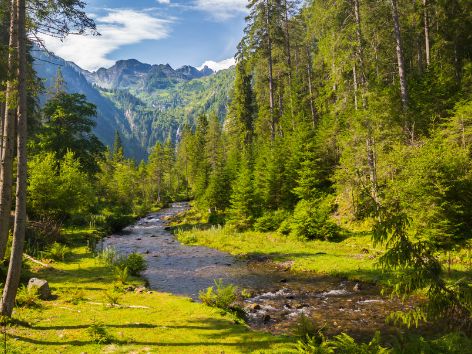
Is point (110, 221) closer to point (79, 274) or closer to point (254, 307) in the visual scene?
point (79, 274)

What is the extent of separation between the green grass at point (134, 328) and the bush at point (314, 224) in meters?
16.6

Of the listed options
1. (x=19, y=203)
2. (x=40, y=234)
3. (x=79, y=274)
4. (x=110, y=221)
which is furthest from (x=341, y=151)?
(x=110, y=221)

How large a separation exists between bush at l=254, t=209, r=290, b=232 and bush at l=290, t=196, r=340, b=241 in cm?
370

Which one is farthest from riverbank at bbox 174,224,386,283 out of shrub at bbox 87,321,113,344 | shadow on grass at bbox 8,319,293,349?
shrub at bbox 87,321,113,344

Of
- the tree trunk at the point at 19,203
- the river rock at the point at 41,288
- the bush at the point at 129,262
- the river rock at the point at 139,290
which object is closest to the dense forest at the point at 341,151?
the tree trunk at the point at 19,203

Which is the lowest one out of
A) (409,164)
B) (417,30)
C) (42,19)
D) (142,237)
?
(142,237)

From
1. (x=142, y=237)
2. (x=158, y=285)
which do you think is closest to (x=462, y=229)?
(x=158, y=285)

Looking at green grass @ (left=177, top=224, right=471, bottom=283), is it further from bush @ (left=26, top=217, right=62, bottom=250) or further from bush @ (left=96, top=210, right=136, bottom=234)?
bush @ (left=26, top=217, right=62, bottom=250)

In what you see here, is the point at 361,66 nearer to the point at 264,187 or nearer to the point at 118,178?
the point at 264,187

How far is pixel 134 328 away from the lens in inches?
471

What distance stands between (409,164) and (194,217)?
36.2 meters

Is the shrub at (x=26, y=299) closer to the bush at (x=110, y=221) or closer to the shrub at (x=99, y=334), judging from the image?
the shrub at (x=99, y=334)

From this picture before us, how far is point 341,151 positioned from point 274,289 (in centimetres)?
1925

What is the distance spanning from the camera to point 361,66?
92.3 feet
